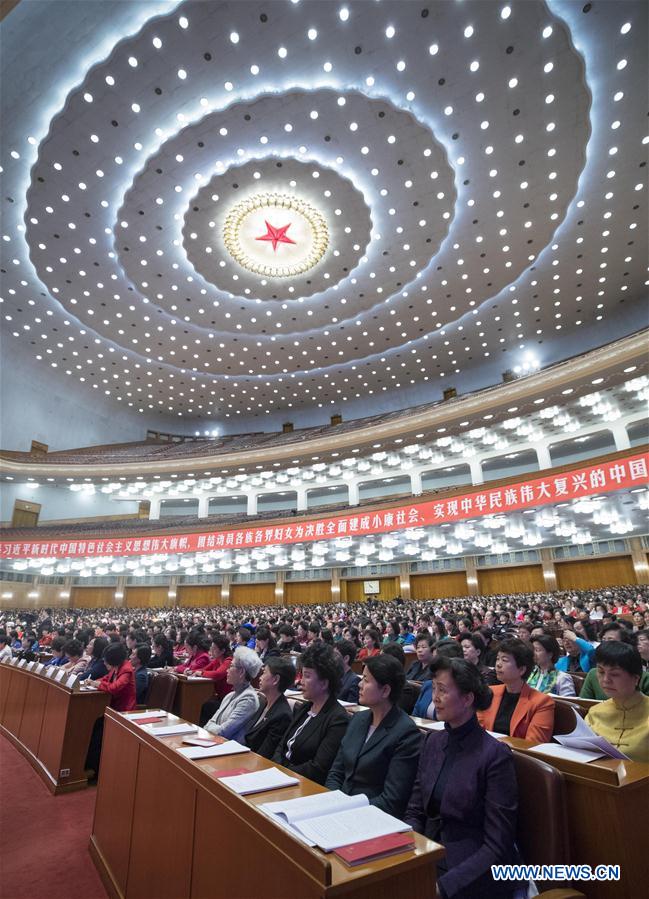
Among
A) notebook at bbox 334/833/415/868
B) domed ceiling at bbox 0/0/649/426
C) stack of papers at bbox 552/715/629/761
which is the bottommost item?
notebook at bbox 334/833/415/868

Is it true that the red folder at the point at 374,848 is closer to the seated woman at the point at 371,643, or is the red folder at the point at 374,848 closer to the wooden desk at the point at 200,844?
the wooden desk at the point at 200,844

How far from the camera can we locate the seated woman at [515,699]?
226 centimetres

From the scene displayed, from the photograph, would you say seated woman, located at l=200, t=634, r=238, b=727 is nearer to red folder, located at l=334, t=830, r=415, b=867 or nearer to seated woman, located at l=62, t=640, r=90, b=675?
seated woman, located at l=62, t=640, r=90, b=675

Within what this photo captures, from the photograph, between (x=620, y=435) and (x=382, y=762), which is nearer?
(x=382, y=762)

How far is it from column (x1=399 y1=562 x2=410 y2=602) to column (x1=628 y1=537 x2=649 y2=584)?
7621mm

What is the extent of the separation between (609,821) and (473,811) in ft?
1.29

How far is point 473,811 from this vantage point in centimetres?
151

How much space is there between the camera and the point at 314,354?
68.9 ft

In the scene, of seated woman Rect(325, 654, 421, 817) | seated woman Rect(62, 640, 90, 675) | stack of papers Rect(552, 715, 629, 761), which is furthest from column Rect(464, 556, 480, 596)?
stack of papers Rect(552, 715, 629, 761)

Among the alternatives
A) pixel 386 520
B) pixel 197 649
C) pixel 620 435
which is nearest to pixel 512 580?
pixel 620 435

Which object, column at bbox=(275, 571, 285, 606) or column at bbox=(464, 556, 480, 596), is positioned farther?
column at bbox=(275, 571, 285, 606)

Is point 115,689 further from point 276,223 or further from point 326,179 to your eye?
point 276,223

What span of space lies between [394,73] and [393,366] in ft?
40.3

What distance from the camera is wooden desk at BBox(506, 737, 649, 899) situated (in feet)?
4.34
